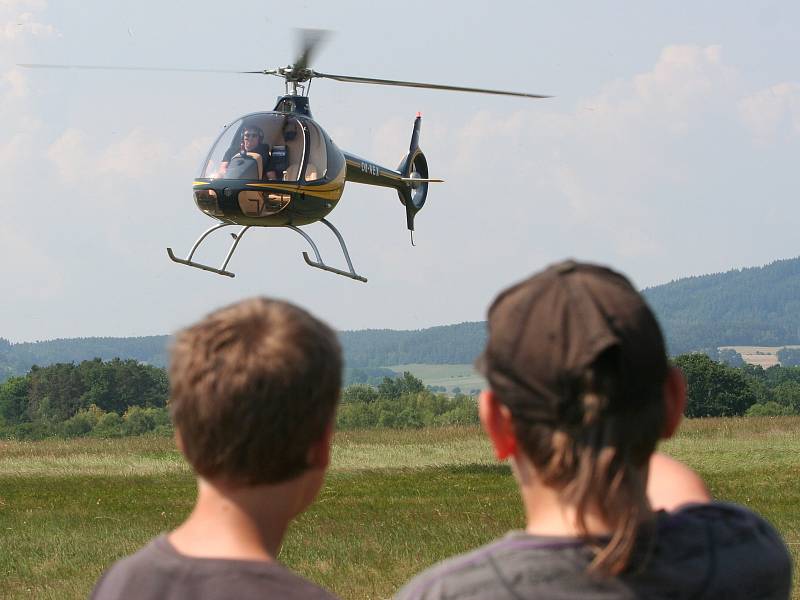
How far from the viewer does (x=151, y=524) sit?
12312 mm

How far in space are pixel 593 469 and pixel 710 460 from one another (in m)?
17.6

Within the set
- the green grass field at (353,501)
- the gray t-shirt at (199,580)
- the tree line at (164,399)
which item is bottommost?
the tree line at (164,399)

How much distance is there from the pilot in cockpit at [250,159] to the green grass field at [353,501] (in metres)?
4.68

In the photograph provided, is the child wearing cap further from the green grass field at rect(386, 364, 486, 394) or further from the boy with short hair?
the green grass field at rect(386, 364, 486, 394)

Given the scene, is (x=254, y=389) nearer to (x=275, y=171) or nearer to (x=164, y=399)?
(x=275, y=171)

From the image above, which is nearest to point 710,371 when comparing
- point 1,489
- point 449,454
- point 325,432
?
point 449,454

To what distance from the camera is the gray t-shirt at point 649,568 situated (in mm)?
1692

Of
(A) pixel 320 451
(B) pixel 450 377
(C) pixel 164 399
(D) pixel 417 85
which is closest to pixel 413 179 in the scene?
(D) pixel 417 85

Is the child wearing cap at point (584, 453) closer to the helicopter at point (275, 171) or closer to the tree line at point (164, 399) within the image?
the helicopter at point (275, 171)

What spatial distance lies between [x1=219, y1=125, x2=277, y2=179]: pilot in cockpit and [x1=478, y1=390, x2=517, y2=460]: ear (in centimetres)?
1753

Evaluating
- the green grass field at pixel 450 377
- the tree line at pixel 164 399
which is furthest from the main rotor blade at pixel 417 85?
the green grass field at pixel 450 377

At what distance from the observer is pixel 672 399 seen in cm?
182

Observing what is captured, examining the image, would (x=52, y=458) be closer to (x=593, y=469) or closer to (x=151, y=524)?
(x=151, y=524)

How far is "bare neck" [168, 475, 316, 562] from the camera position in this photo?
1847 mm
